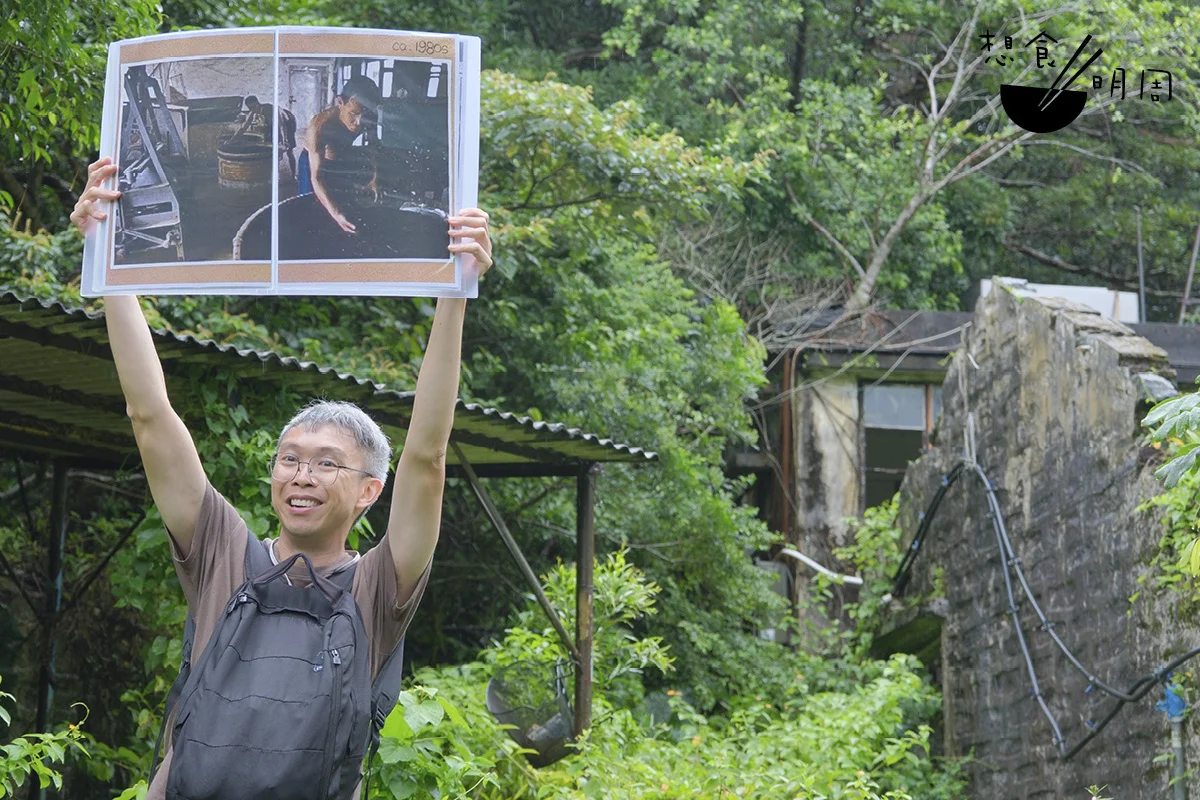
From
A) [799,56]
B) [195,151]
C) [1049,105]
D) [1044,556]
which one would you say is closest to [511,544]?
[1044,556]

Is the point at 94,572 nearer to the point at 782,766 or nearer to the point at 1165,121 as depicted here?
the point at 782,766

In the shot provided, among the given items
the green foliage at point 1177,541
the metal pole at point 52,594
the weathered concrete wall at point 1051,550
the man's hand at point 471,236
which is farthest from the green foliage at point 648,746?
the man's hand at point 471,236

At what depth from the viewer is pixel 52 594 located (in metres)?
7.18

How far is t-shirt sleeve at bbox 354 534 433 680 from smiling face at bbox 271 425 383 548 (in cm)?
8

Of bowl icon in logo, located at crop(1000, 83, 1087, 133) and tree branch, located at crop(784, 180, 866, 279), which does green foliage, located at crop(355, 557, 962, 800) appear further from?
bowl icon in logo, located at crop(1000, 83, 1087, 133)

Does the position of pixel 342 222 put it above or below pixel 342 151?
below

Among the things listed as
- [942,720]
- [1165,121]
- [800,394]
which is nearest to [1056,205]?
[1165,121]

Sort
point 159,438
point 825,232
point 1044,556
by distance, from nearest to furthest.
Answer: point 159,438, point 1044,556, point 825,232

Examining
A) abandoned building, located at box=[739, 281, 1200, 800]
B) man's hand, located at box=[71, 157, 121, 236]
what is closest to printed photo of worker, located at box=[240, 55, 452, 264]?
man's hand, located at box=[71, 157, 121, 236]

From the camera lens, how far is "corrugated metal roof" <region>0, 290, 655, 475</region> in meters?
4.53

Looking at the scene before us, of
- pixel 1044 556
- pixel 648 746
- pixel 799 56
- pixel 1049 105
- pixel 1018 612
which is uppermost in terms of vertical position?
pixel 799 56

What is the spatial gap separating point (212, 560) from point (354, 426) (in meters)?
0.33

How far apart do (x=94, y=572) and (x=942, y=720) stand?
18.7ft

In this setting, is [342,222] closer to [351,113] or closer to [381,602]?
[351,113]
